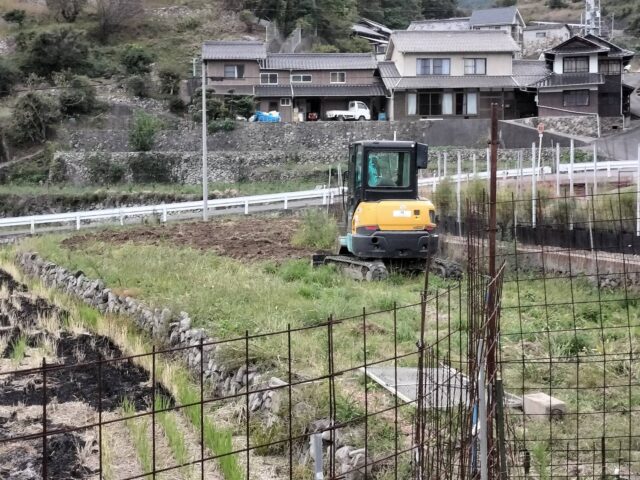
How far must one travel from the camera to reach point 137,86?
1551 inches

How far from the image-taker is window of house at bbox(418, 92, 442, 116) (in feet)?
126

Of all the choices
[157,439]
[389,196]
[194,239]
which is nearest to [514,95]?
[194,239]

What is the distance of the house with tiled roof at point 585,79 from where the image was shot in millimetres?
35219

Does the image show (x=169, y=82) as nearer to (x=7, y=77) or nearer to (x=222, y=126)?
(x=222, y=126)

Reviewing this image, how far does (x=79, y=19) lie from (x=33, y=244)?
1439 inches

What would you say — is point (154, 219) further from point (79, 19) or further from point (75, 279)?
point (79, 19)

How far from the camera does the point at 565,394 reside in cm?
647

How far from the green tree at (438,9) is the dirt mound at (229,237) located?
50.5 metres

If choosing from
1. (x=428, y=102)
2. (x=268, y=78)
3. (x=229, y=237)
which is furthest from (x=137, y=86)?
(x=229, y=237)

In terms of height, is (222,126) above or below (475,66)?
below

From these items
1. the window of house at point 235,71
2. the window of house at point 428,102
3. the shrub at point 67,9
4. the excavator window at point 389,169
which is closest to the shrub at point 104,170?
the window of house at point 235,71

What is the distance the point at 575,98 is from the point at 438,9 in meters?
34.4

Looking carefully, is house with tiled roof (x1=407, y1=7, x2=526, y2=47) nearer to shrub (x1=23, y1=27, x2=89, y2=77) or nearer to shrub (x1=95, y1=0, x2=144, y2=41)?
shrub (x1=95, y1=0, x2=144, y2=41)

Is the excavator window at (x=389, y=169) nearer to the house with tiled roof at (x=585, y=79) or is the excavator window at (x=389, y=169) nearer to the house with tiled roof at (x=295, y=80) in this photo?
the house with tiled roof at (x=585, y=79)
